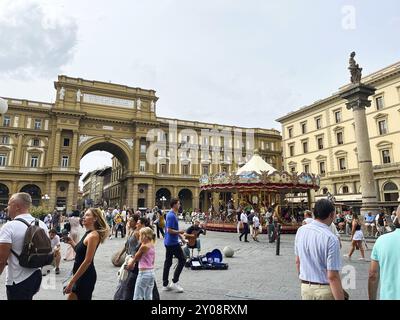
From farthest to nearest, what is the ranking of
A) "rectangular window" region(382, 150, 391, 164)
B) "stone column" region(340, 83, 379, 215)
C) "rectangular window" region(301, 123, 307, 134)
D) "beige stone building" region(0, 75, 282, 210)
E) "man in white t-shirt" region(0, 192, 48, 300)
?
"rectangular window" region(301, 123, 307, 134), "beige stone building" region(0, 75, 282, 210), "rectangular window" region(382, 150, 391, 164), "stone column" region(340, 83, 379, 215), "man in white t-shirt" region(0, 192, 48, 300)

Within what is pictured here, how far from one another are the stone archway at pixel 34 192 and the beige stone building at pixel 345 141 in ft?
122

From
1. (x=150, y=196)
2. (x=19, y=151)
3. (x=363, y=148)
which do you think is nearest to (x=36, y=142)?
(x=19, y=151)

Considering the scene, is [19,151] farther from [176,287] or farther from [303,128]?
[176,287]

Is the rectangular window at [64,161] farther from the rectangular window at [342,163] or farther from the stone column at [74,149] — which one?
the rectangular window at [342,163]

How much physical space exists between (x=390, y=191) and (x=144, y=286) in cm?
3450

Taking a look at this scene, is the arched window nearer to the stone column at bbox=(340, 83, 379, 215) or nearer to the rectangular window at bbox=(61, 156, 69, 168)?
the stone column at bbox=(340, 83, 379, 215)

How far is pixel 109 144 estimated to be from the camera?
44625mm

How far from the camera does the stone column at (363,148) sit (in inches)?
625

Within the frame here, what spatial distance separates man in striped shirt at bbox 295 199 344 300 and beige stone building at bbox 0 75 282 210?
133ft

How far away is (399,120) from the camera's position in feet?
103

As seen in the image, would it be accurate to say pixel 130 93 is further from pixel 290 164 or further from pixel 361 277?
pixel 361 277

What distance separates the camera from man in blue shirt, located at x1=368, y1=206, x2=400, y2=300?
2.52m

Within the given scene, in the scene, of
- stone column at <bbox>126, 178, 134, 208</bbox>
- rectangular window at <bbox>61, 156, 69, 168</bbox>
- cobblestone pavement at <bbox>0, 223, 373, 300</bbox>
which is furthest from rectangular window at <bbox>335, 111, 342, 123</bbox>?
rectangular window at <bbox>61, 156, 69, 168</bbox>
